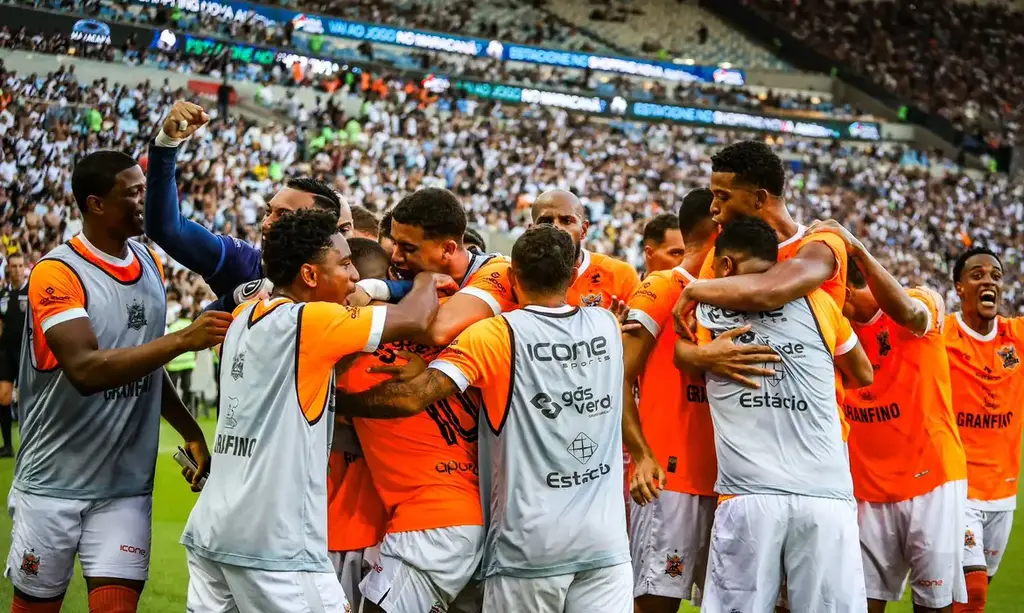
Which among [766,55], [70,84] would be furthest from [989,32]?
[70,84]

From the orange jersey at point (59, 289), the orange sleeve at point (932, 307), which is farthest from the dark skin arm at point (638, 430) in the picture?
the orange jersey at point (59, 289)

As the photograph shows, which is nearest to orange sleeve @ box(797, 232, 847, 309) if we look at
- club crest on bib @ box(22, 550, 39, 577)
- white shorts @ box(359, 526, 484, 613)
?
white shorts @ box(359, 526, 484, 613)

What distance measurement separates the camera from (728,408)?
4387 millimetres

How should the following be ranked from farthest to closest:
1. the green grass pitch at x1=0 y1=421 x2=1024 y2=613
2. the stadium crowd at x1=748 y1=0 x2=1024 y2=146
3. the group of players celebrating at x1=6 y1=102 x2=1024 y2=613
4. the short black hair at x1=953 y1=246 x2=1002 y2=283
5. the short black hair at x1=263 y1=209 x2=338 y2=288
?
the stadium crowd at x1=748 y1=0 x2=1024 y2=146
the green grass pitch at x1=0 y1=421 x2=1024 y2=613
the short black hair at x1=953 y1=246 x2=1002 y2=283
the short black hair at x1=263 y1=209 x2=338 y2=288
the group of players celebrating at x1=6 y1=102 x2=1024 y2=613

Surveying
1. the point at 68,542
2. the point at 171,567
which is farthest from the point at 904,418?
the point at 171,567

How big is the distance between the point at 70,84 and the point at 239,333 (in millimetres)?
21971

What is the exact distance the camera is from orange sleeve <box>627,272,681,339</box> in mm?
4832

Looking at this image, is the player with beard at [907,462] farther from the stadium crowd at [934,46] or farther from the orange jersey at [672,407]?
the stadium crowd at [934,46]

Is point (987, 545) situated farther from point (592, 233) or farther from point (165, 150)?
point (592, 233)

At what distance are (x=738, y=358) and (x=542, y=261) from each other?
93 centimetres

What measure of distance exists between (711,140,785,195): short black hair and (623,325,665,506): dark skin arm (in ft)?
2.69

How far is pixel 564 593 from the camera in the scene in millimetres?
3908

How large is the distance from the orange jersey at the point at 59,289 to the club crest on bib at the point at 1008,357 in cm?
504

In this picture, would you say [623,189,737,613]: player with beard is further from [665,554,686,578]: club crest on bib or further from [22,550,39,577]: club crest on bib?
[22,550,39,577]: club crest on bib
